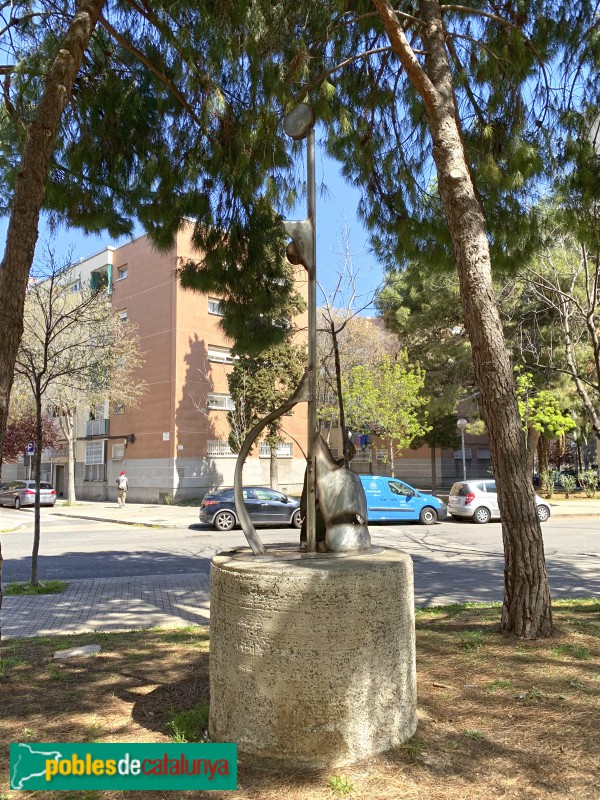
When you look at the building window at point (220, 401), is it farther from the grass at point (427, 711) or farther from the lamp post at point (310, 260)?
the lamp post at point (310, 260)

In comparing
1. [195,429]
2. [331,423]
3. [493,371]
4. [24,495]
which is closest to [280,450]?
[195,429]

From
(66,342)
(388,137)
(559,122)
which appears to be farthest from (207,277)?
(66,342)

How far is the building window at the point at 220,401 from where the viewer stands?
29391 millimetres

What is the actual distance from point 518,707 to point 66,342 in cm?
2179

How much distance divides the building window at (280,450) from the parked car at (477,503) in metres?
12.6

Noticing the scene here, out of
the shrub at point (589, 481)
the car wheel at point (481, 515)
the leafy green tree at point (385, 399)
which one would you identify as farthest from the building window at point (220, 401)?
the shrub at point (589, 481)

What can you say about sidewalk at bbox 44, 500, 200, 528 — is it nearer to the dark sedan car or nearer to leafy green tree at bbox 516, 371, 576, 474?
the dark sedan car

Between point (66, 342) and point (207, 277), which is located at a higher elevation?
point (66, 342)

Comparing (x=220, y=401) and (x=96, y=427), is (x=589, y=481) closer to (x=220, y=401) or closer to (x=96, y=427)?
(x=220, y=401)

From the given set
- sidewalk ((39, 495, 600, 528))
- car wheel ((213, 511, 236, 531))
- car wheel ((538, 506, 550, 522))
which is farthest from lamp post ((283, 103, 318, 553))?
car wheel ((538, 506, 550, 522))

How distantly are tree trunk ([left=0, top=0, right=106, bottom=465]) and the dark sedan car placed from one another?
1351cm

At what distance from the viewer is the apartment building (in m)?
28.3

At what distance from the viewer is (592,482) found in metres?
27.5

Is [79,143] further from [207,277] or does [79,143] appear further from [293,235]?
[293,235]
